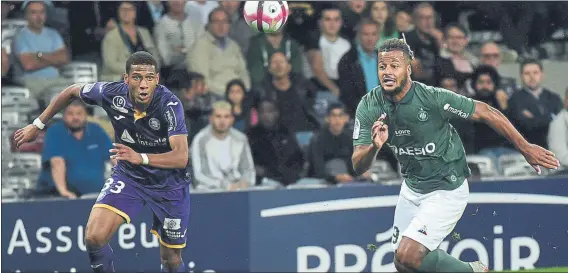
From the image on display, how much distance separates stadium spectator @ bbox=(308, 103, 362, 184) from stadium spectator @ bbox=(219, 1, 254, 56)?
3.66 ft

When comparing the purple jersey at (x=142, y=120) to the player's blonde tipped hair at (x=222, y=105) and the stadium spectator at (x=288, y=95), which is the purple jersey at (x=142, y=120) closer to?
the player's blonde tipped hair at (x=222, y=105)

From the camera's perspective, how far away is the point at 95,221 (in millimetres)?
9133

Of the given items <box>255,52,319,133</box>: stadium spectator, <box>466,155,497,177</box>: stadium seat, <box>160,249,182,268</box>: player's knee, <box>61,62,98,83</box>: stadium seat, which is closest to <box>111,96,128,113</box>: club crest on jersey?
<box>160,249,182,268</box>: player's knee

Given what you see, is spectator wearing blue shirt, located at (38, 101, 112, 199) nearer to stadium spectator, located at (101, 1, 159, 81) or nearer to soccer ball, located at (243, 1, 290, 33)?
stadium spectator, located at (101, 1, 159, 81)

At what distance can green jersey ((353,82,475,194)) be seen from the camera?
8781 mm

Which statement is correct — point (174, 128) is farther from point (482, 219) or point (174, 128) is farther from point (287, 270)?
point (482, 219)

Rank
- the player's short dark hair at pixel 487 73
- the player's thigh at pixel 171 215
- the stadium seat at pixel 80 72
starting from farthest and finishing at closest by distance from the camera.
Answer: the player's short dark hair at pixel 487 73, the stadium seat at pixel 80 72, the player's thigh at pixel 171 215

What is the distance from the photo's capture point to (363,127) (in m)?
8.65

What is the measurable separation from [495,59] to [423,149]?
4.05 meters

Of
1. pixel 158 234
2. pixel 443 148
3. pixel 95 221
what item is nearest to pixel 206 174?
pixel 158 234

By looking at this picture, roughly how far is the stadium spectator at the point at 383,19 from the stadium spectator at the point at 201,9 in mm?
1662

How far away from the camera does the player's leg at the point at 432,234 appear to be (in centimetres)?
866

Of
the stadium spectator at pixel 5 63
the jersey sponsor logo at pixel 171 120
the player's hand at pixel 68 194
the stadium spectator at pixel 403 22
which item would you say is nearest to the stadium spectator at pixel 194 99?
the player's hand at pixel 68 194

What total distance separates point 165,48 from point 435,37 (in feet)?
9.60
